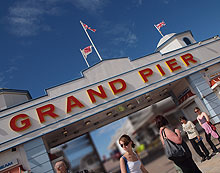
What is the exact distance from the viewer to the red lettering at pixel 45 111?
7.95 meters

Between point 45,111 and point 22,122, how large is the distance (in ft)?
3.76

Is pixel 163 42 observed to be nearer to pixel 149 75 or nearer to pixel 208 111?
pixel 149 75

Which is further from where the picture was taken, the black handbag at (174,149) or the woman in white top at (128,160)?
the black handbag at (174,149)

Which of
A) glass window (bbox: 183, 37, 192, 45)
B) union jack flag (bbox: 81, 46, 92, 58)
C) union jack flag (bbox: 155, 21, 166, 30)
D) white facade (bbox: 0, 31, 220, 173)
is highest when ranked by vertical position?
union jack flag (bbox: 155, 21, 166, 30)

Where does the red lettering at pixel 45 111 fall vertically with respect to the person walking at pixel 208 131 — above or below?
above

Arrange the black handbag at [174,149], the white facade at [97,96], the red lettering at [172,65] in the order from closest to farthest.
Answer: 1. the black handbag at [174,149]
2. the white facade at [97,96]
3. the red lettering at [172,65]

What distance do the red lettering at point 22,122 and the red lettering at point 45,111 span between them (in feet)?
1.86

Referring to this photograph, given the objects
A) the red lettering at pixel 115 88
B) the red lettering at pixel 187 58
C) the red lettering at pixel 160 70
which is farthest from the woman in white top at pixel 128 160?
the red lettering at pixel 187 58

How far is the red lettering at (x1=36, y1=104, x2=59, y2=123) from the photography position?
26.1ft

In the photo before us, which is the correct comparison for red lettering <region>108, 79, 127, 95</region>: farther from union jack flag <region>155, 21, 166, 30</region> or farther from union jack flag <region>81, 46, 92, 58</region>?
union jack flag <region>155, 21, 166, 30</region>

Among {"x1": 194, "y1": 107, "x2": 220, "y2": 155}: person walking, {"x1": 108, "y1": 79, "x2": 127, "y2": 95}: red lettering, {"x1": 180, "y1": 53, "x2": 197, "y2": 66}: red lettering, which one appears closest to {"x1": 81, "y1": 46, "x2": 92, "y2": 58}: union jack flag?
{"x1": 108, "y1": 79, "x2": 127, "y2": 95}: red lettering

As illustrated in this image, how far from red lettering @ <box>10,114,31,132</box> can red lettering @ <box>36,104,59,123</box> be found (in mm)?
567

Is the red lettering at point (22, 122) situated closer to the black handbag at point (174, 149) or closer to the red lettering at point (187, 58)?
the black handbag at point (174, 149)

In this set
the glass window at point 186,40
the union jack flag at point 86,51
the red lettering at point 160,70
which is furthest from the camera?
the glass window at point 186,40
